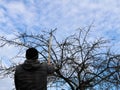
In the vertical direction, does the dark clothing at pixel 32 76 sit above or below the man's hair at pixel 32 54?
below

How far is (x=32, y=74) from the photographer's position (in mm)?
5582

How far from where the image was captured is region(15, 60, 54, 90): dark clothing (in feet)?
18.0

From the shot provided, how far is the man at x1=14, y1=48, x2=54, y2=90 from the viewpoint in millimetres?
5480

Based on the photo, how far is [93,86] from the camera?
1455 centimetres

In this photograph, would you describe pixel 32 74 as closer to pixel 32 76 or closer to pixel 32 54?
pixel 32 76

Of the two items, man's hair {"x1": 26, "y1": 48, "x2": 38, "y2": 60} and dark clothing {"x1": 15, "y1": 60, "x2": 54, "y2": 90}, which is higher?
man's hair {"x1": 26, "y1": 48, "x2": 38, "y2": 60}

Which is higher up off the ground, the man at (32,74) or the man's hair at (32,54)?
the man's hair at (32,54)

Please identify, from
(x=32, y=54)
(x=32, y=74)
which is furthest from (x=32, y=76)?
(x=32, y=54)

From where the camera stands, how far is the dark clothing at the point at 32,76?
548 cm

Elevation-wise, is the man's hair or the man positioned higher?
the man's hair

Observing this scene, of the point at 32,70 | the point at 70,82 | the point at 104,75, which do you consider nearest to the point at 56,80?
the point at 70,82

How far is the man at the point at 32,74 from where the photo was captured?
5.48m

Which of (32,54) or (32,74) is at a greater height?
(32,54)

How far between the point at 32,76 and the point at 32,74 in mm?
36
